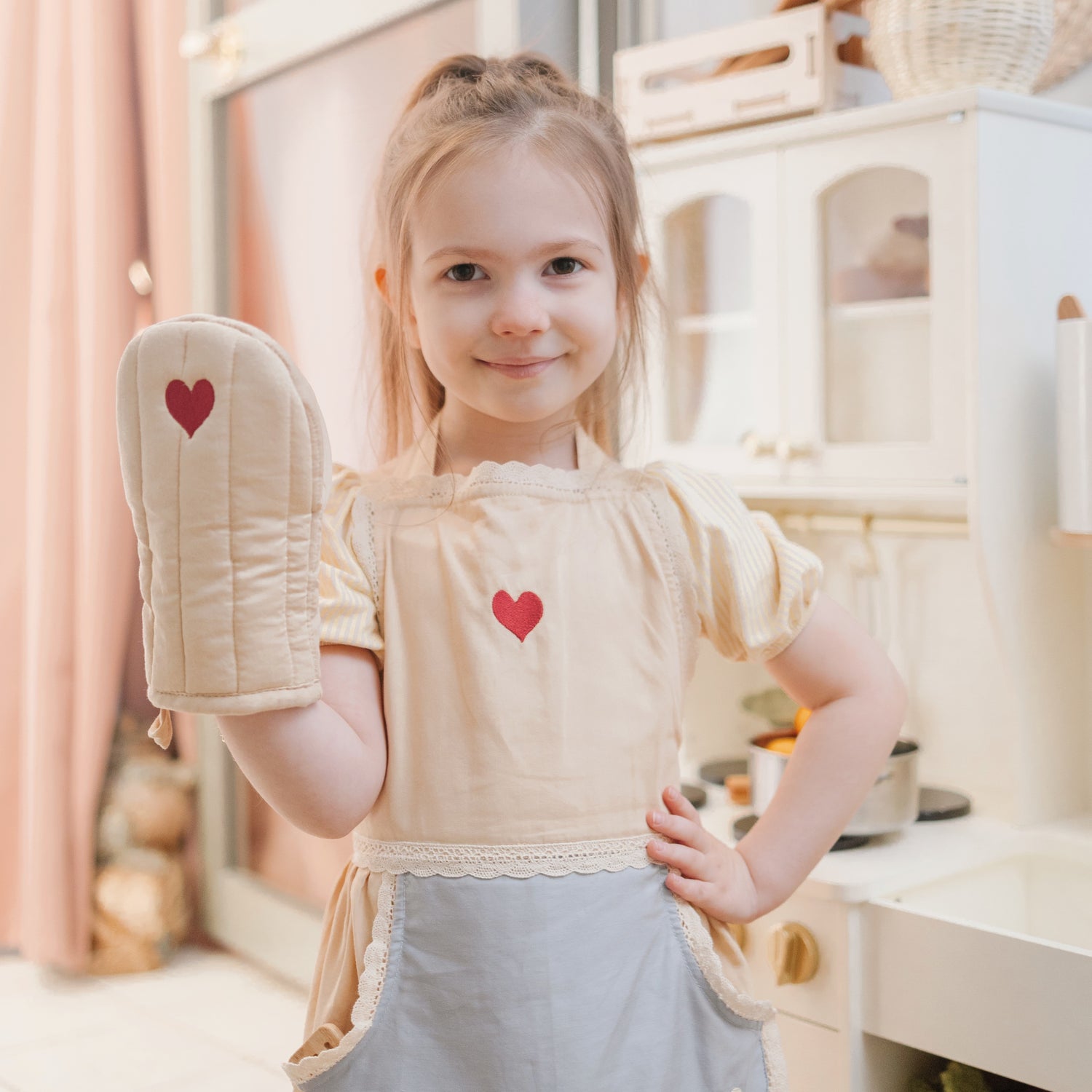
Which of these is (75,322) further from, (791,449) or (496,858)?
(496,858)

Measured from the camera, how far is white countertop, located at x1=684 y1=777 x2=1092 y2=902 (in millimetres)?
1267

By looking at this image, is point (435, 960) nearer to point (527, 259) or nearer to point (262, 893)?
point (527, 259)

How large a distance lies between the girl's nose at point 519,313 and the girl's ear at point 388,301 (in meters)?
0.09

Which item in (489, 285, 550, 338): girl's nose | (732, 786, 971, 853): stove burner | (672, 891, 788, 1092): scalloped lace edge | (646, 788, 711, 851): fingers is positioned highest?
(489, 285, 550, 338): girl's nose

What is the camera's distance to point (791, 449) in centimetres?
151

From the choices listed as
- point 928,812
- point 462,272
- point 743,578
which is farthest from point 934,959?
point 462,272

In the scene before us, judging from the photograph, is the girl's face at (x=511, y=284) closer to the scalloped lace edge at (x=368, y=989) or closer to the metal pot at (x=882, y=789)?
the scalloped lace edge at (x=368, y=989)

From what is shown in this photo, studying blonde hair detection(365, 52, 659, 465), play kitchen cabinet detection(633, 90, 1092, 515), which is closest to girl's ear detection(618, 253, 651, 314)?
blonde hair detection(365, 52, 659, 465)

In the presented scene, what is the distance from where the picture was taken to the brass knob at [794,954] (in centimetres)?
128

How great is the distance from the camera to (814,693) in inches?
35.7

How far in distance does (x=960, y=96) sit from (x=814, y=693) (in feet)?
2.45

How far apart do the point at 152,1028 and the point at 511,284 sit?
1.95m

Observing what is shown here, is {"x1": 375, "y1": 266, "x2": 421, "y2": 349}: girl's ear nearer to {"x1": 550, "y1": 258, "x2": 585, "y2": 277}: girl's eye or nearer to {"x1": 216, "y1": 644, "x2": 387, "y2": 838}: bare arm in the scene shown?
{"x1": 550, "y1": 258, "x2": 585, "y2": 277}: girl's eye

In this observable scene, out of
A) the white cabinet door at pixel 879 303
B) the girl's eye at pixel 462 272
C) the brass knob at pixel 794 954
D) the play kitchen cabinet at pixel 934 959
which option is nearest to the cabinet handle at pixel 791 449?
the white cabinet door at pixel 879 303
